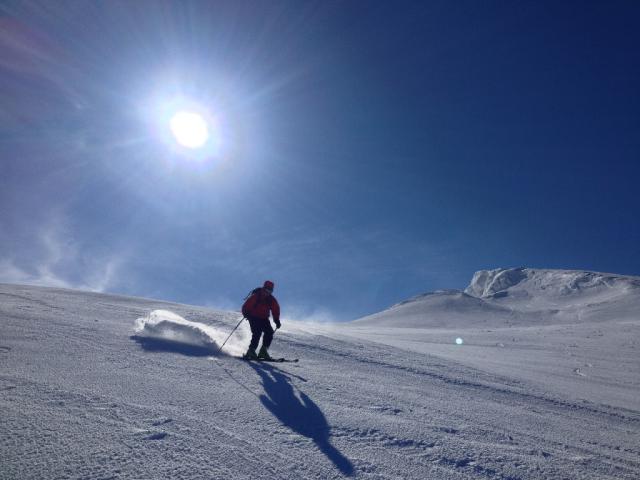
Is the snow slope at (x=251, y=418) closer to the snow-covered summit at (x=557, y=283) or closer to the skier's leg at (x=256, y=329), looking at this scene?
the skier's leg at (x=256, y=329)

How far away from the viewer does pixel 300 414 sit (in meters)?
4.60

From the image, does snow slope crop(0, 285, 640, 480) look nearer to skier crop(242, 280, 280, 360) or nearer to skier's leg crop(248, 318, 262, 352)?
skier's leg crop(248, 318, 262, 352)

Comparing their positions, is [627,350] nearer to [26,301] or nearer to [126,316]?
[126,316]

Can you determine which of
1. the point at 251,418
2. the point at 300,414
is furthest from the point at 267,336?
the point at 251,418

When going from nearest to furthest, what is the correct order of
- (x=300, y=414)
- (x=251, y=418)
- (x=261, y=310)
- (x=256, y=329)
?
(x=251, y=418) → (x=300, y=414) → (x=256, y=329) → (x=261, y=310)

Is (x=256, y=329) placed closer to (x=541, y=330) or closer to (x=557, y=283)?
(x=541, y=330)

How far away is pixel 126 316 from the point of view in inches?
408

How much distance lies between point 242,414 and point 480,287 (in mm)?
160024

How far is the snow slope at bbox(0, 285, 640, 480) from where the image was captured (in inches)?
128

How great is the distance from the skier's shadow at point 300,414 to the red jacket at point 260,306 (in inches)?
112

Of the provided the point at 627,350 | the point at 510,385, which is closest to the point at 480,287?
the point at 627,350

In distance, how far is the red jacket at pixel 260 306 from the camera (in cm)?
904

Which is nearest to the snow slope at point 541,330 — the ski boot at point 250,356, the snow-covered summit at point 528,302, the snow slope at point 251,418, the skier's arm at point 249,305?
the snow-covered summit at point 528,302

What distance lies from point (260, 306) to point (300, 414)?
15.4 ft
